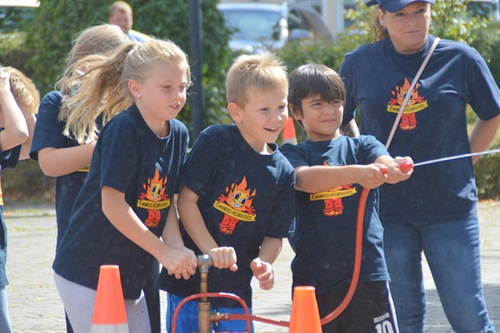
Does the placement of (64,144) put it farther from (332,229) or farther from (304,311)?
(304,311)

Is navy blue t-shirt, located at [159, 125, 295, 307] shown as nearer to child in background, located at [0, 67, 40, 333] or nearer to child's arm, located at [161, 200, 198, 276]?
child's arm, located at [161, 200, 198, 276]

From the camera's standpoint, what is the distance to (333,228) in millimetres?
4125

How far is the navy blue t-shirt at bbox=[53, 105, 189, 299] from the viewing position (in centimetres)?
381

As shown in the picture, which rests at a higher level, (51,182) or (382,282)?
(382,282)

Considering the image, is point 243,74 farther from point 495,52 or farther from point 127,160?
point 495,52

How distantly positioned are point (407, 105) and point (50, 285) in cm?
475

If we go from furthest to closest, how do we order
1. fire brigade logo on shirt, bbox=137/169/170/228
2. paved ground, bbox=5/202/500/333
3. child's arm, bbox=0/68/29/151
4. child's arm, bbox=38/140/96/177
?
paved ground, bbox=5/202/500/333, child's arm, bbox=0/68/29/151, child's arm, bbox=38/140/96/177, fire brigade logo on shirt, bbox=137/169/170/228

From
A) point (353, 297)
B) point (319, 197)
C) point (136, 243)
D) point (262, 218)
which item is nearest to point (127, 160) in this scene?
point (136, 243)

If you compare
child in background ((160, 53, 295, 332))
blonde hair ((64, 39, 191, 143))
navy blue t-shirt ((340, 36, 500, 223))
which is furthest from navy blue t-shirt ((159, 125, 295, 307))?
navy blue t-shirt ((340, 36, 500, 223))

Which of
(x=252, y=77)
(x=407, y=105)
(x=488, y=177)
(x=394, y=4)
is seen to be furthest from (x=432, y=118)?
(x=488, y=177)

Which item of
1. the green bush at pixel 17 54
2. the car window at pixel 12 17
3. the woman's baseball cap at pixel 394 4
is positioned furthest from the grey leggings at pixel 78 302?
the car window at pixel 12 17

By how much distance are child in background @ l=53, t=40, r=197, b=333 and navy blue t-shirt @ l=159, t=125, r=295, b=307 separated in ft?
0.39

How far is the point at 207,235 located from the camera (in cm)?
383

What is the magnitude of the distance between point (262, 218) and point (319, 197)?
A: 1.09ft
